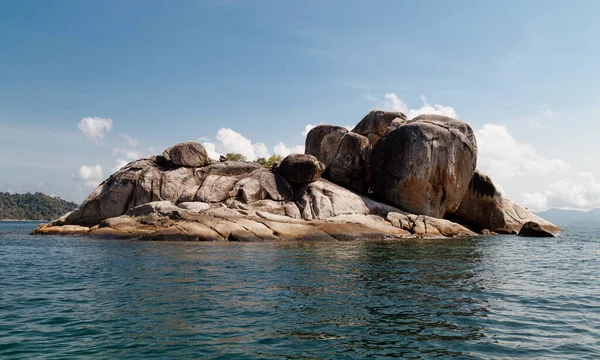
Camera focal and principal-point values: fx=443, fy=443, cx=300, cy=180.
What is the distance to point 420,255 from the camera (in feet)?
80.4

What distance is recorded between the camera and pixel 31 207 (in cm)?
17800

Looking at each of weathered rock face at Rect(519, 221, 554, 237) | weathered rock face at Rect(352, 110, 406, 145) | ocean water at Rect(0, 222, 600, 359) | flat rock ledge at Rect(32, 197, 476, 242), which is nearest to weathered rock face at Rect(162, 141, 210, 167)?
flat rock ledge at Rect(32, 197, 476, 242)

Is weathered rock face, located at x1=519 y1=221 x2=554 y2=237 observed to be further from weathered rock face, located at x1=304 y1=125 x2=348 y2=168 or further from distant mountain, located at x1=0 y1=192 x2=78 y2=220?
distant mountain, located at x1=0 y1=192 x2=78 y2=220

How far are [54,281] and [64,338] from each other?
25.7 feet

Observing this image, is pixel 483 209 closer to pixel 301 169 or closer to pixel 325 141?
pixel 325 141

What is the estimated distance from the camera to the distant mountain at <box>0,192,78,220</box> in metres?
175

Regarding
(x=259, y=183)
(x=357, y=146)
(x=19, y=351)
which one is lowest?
(x=19, y=351)

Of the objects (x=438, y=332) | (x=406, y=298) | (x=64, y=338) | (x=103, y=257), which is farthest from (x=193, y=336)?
(x=103, y=257)

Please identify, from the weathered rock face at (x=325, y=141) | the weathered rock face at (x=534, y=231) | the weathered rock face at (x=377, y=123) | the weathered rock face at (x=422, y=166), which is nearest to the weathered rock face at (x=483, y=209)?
the weathered rock face at (x=534, y=231)

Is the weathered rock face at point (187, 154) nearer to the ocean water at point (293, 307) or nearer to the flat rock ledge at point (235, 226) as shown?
the flat rock ledge at point (235, 226)

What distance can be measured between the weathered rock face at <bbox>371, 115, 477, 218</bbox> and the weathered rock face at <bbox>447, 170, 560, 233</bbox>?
621 cm

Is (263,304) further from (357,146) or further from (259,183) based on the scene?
(357,146)

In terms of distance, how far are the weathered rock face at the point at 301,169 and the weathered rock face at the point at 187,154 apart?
8113mm

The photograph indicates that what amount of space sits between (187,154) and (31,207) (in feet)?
553
